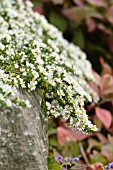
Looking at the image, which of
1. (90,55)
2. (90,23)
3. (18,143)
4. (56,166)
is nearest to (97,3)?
(90,23)

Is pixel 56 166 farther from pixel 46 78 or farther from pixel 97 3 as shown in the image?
pixel 97 3

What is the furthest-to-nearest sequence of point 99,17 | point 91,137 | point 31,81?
1. point 99,17
2. point 91,137
3. point 31,81

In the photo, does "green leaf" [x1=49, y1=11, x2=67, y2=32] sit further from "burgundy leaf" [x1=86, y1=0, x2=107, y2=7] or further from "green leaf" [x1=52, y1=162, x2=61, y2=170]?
"green leaf" [x1=52, y1=162, x2=61, y2=170]

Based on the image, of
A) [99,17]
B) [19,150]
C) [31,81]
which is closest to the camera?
[19,150]

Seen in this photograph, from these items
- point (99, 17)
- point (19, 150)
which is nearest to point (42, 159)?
point (19, 150)

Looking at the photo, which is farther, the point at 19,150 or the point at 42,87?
the point at 42,87

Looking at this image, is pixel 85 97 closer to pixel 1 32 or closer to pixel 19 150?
pixel 19 150
